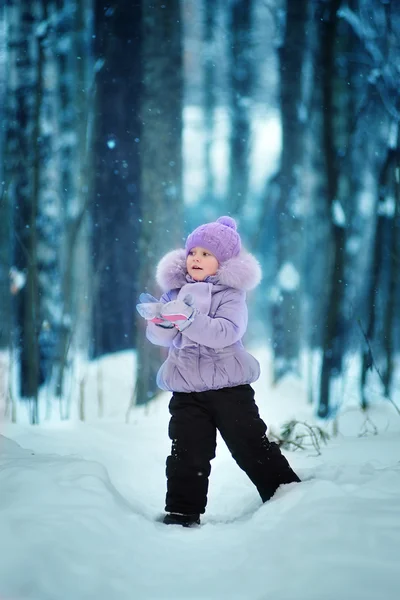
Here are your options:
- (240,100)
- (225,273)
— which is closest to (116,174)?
(240,100)

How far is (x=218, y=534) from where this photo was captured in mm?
1824

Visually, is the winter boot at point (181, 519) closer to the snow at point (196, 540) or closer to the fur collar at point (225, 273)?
the snow at point (196, 540)

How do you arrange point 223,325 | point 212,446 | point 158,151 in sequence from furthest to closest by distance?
point 158,151 → point 212,446 → point 223,325

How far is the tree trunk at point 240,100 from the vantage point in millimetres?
4008

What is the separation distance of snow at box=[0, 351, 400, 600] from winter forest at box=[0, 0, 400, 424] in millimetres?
1655

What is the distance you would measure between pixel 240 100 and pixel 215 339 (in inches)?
106

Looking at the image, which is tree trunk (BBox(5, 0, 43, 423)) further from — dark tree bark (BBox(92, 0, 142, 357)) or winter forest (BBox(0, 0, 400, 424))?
dark tree bark (BBox(92, 0, 142, 357))

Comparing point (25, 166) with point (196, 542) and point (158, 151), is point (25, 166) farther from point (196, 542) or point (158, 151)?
point (196, 542)

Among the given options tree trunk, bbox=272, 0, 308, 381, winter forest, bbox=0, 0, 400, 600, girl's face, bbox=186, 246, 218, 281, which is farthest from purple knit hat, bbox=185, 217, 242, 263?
tree trunk, bbox=272, 0, 308, 381

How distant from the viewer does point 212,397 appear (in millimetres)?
2232

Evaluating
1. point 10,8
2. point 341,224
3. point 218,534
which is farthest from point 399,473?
point 10,8

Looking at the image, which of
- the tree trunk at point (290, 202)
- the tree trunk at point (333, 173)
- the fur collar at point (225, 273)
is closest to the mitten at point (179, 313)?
the fur collar at point (225, 273)

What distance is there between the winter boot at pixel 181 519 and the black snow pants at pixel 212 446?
0.16 ft

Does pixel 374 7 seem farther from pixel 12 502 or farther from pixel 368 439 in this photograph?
pixel 12 502
